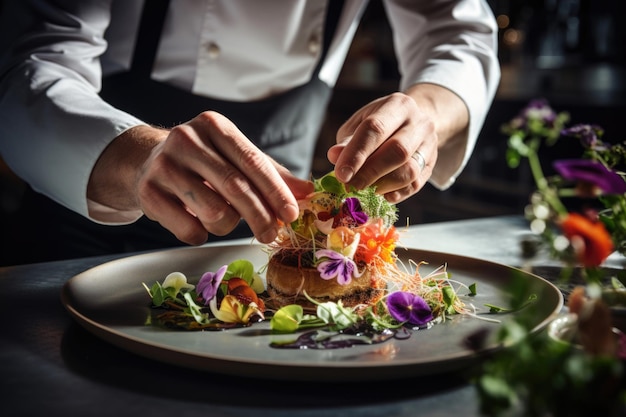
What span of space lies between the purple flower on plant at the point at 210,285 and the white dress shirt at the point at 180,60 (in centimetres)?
34

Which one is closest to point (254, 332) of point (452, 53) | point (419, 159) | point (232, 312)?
point (232, 312)

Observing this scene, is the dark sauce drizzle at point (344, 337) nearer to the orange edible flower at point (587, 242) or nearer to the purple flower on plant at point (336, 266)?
the purple flower on plant at point (336, 266)

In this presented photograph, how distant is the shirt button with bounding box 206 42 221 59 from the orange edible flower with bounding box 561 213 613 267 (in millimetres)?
1380

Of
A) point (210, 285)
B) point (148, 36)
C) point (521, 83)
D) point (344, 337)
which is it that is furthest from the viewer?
point (521, 83)

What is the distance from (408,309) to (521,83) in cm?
419

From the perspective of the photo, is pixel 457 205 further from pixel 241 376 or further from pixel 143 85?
pixel 241 376

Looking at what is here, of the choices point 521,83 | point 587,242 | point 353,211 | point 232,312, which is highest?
point 587,242

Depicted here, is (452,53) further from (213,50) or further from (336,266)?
(336,266)

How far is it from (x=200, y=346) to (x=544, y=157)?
3249 millimetres

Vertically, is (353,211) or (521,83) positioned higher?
(353,211)

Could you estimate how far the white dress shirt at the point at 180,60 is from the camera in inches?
55.1

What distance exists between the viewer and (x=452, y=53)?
182 cm

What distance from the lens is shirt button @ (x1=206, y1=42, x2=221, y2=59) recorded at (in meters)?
1.79

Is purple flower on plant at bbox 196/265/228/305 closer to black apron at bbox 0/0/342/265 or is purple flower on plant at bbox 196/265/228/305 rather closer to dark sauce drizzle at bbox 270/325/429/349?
dark sauce drizzle at bbox 270/325/429/349
